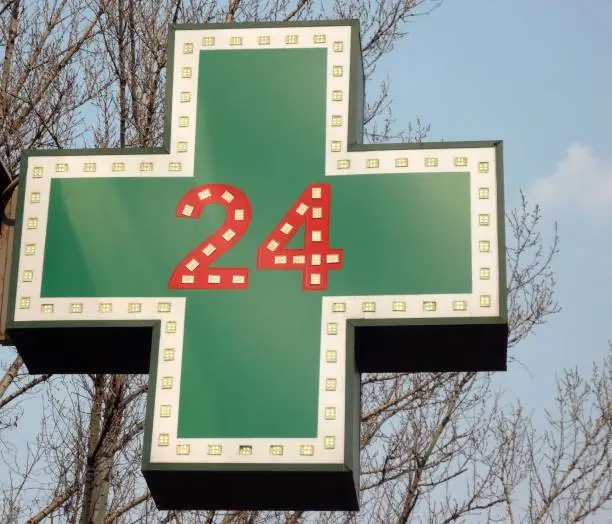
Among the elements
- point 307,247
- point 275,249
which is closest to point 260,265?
point 275,249

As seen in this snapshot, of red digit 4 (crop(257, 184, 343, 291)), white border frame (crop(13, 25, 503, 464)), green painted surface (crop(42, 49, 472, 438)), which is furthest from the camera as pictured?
red digit 4 (crop(257, 184, 343, 291))

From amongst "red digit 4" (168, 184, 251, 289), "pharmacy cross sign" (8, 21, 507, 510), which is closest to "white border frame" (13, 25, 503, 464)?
"pharmacy cross sign" (8, 21, 507, 510)

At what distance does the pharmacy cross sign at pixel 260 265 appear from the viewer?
5715 millimetres

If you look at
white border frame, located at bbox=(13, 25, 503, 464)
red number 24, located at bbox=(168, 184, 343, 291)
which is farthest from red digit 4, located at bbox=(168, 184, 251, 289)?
white border frame, located at bbox=(13, 25, 503, 464)

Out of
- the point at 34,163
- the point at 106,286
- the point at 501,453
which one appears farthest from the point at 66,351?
the point at 501,453

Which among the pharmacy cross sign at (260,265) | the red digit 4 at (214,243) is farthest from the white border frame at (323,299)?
the red digit 4 at (214,243)

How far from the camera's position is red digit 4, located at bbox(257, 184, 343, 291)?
235 inches

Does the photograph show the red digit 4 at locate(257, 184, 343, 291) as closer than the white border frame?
No

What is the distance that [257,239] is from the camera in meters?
6.06

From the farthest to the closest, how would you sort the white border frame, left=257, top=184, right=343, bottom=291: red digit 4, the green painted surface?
1. left=257, top=184, right=343, bottom=291: red digit 4
2. the green painted surface
3. the white border frame

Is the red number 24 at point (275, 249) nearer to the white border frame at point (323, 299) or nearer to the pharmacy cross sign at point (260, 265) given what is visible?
the pharmacy cross sign at point (260, 265)

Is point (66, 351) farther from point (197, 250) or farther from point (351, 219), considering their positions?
point (351, 219)

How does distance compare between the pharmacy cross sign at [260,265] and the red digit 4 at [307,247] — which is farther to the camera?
the red digit 4 at [307,247]

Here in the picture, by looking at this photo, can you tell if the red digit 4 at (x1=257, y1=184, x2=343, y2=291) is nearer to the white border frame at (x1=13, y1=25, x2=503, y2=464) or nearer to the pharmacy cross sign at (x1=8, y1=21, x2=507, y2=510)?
the pharmacy cross sign at (x1=8, y1=21, x2=507, y2=510)
